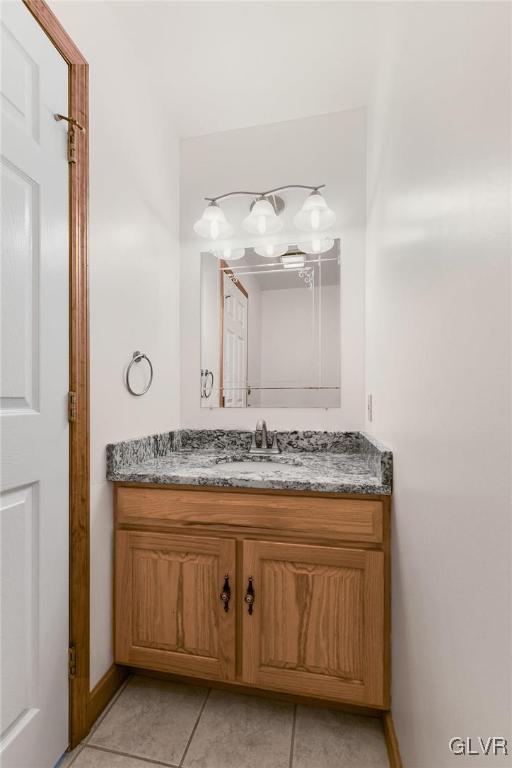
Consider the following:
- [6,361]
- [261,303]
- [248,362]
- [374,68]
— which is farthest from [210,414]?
[374,68]

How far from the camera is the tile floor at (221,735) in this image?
1.06 metres

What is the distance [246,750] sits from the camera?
109 centimetres

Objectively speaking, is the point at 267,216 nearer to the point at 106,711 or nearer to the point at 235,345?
Result: the point at 235,345

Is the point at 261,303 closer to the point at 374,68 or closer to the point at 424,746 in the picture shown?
the point at 374,68

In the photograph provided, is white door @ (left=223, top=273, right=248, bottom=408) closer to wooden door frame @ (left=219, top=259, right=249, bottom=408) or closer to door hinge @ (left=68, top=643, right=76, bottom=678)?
wooden door frame @ (left=219, top=259, right=249, bottom=408)

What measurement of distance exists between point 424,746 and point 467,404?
0.78 meters

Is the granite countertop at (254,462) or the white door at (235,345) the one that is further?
the white door at (235,345)

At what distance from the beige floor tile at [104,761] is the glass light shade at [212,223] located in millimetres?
2042

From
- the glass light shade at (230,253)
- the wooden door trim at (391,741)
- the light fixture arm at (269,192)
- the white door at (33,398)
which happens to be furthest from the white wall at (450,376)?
the white door at (33,398)

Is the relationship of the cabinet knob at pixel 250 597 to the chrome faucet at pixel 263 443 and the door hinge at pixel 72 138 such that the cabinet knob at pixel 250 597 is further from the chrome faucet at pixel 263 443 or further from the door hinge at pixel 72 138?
the door hinge at pixel 72 138

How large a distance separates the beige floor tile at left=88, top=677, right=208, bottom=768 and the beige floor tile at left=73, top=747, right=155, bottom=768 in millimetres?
22

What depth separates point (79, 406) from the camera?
1126 mm

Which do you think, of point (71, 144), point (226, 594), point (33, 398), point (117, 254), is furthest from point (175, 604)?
point (71, 144)

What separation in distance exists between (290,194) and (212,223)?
1.40 ft
